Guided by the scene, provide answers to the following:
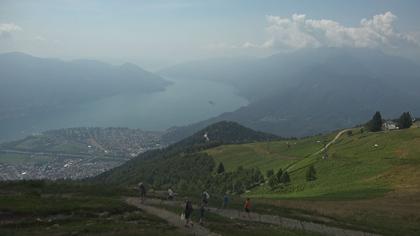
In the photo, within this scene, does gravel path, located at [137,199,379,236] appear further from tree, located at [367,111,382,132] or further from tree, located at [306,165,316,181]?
tree, located at [367,111,382,132]

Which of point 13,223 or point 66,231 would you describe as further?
point 13,223

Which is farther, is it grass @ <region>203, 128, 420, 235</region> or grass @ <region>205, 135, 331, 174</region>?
grass @ <region>205, 135, 331, 174</region>

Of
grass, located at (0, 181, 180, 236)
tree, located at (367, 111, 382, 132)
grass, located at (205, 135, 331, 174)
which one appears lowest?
grass, located at (0, 181, 180, 236)

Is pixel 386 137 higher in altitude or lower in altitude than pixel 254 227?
higher

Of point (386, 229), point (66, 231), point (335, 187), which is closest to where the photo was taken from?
point (66, 231)

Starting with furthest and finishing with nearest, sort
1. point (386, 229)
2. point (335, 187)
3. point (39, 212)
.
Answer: point (335, 187) < point (386, 229) < point (39, 212)

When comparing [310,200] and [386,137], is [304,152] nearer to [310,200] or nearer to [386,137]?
[386,137]

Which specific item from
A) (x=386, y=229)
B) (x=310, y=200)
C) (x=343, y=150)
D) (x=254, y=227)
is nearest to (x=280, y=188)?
(x=310, y=200)

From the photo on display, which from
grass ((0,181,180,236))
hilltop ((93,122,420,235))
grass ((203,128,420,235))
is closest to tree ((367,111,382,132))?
hilltop ((93,122,420,235))

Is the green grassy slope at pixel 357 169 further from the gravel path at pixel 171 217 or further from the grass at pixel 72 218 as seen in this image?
the grass at pixel 72 218

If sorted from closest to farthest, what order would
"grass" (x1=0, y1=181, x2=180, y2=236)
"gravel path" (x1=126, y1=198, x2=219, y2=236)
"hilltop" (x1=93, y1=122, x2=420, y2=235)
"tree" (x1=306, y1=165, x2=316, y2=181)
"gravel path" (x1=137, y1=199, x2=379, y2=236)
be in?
"grass" (x1=0, y1=181, x2=180, y2=236), "gravel path" (x1=126, y1=198, x2=219, y2=236), "gravel path" (x1=137, y1=199, x2=379, y2=236), "hilltop" (x1=93, y1=122, x2=420, y2=235), "tree" (x1=306, y1=165, x2=316, y2=181)

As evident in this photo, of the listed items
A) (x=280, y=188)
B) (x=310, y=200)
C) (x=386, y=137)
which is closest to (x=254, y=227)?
(x=310, y=200)
